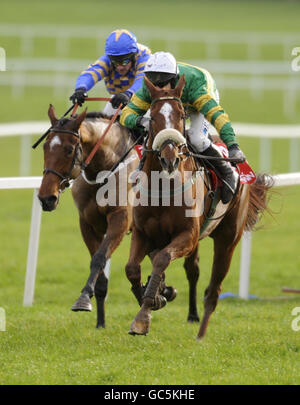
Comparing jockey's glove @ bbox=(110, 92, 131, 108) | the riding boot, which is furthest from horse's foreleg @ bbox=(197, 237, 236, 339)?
jockey's glove @ bbox=(110, 92, 131, 108)

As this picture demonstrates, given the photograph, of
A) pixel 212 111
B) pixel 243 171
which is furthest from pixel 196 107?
pixel 243 171

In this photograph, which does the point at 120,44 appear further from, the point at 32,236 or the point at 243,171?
the point at 32,236

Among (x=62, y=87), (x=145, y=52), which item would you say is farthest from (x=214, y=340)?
(x=62, y=87)

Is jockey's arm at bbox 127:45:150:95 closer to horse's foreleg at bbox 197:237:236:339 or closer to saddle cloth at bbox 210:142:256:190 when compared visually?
saddle cloth at bbox 210:142:256:190

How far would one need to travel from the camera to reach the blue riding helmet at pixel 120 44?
651 centimetres

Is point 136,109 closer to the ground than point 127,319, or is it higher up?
higher up

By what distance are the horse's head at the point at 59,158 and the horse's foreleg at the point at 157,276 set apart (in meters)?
0.78

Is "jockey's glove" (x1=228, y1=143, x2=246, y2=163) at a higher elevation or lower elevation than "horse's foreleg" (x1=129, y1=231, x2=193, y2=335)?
higher

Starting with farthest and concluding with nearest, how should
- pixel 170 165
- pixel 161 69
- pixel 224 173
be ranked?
pixel 224 173 < pixel 161 69 < pixel 170 165

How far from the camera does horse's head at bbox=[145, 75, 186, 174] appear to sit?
489 cm

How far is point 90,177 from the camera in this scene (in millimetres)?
6184

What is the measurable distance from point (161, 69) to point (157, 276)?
123 centimetres

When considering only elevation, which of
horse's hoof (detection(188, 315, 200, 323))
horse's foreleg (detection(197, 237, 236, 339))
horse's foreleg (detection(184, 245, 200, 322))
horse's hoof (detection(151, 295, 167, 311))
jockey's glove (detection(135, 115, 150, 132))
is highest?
jockey's glove (detection(135, 115, 150, 132))

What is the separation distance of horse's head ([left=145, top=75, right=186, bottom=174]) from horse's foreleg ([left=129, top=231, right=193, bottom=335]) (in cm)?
52
